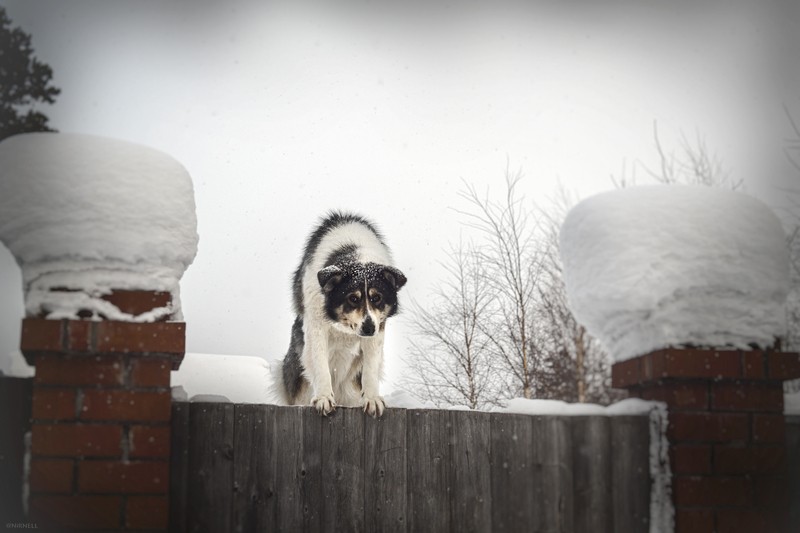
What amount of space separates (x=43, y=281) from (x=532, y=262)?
4240 mm

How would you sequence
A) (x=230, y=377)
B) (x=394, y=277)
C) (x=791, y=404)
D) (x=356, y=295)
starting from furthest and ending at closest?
(x=230, y=377) → (x=394, y=277) → (x=356, y=295) → (x=791, y=404)

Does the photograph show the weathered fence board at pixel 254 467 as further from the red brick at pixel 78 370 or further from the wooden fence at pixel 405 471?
the red brick at pixel 78 370

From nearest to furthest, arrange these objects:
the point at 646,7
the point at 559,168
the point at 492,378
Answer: the point at 646,7 < the point at 559,168 < the point at 492,378

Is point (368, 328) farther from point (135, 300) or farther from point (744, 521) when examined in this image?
point (744, 521)

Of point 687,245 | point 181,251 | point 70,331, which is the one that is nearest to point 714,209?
point 687,245

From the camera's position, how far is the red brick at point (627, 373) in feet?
8.29

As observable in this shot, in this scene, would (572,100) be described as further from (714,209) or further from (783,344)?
(783,344)

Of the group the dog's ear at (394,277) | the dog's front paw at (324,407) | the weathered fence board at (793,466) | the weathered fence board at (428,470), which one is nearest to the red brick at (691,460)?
the weathered fence board at (793,466)

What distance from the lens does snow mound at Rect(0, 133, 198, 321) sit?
79.0 inches

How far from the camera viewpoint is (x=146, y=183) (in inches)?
82.7

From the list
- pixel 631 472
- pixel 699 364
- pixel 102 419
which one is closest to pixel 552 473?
pixel 631 472

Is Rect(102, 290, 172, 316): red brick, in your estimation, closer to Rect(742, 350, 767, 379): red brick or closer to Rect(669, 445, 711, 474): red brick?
Rect(669, 445, 711, 474): red brick

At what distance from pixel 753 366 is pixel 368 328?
5.42 feet

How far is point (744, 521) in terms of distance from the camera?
2.29 m
